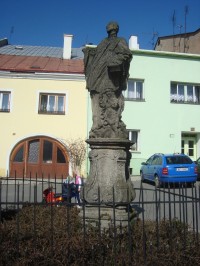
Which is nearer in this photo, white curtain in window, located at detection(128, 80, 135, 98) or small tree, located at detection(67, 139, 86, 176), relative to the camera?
small tree, located at detection(67, 139, 86, 176)

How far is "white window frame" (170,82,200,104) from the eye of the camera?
18564 millimetres

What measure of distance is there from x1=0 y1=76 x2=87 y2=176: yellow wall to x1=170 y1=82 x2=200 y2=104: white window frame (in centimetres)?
579

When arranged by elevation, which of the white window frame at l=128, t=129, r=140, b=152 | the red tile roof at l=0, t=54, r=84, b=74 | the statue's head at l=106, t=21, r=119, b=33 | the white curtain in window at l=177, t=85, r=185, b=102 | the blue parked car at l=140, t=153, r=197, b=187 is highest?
the red tile roof at l=0, t=54, r=84, b=74

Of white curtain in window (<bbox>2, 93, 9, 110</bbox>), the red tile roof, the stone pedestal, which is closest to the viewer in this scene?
the stone pedestal

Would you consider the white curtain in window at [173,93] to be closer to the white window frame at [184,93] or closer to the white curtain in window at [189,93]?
the white window frame at [184,93]

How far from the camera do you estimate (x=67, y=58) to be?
68.9ft

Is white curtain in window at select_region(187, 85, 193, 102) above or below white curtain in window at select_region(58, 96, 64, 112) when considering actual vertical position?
above

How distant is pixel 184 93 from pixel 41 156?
9.87 metres

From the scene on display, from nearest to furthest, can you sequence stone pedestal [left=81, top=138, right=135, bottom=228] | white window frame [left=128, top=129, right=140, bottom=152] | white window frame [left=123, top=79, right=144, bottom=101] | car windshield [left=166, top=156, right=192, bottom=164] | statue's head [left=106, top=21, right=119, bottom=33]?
1. stone pedestal [left=81, top=138, right=135, bottom=228]
2. statue's head [left=106, top=21, right=119, bottom=33]
3. car windshield [left=166, top=156, right=192, bottom=164]
4. white window frame [left=128, top=129, right=140, bottom=152]
5. white window frame [left=123, top=79, right=144, bottom=101]

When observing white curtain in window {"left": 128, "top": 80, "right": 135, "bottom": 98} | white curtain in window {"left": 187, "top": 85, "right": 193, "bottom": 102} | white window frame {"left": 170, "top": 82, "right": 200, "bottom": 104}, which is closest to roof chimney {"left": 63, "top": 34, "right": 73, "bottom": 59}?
white curtain in window {"left": 128, "top": 80, "right": 135, "bottom": 98}

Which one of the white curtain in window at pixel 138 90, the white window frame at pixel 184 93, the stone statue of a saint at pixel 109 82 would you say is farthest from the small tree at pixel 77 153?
Answer: the stone statue of a saint at pixel 109 82

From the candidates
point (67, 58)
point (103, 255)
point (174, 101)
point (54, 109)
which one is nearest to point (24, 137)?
point (54, 109)

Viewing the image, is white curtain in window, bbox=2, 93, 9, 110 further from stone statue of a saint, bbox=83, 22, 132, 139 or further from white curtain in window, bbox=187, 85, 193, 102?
stone statue of a saint, bbox=83, 22, 132, 139

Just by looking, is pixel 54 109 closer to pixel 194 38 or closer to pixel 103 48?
pixel 103 48
